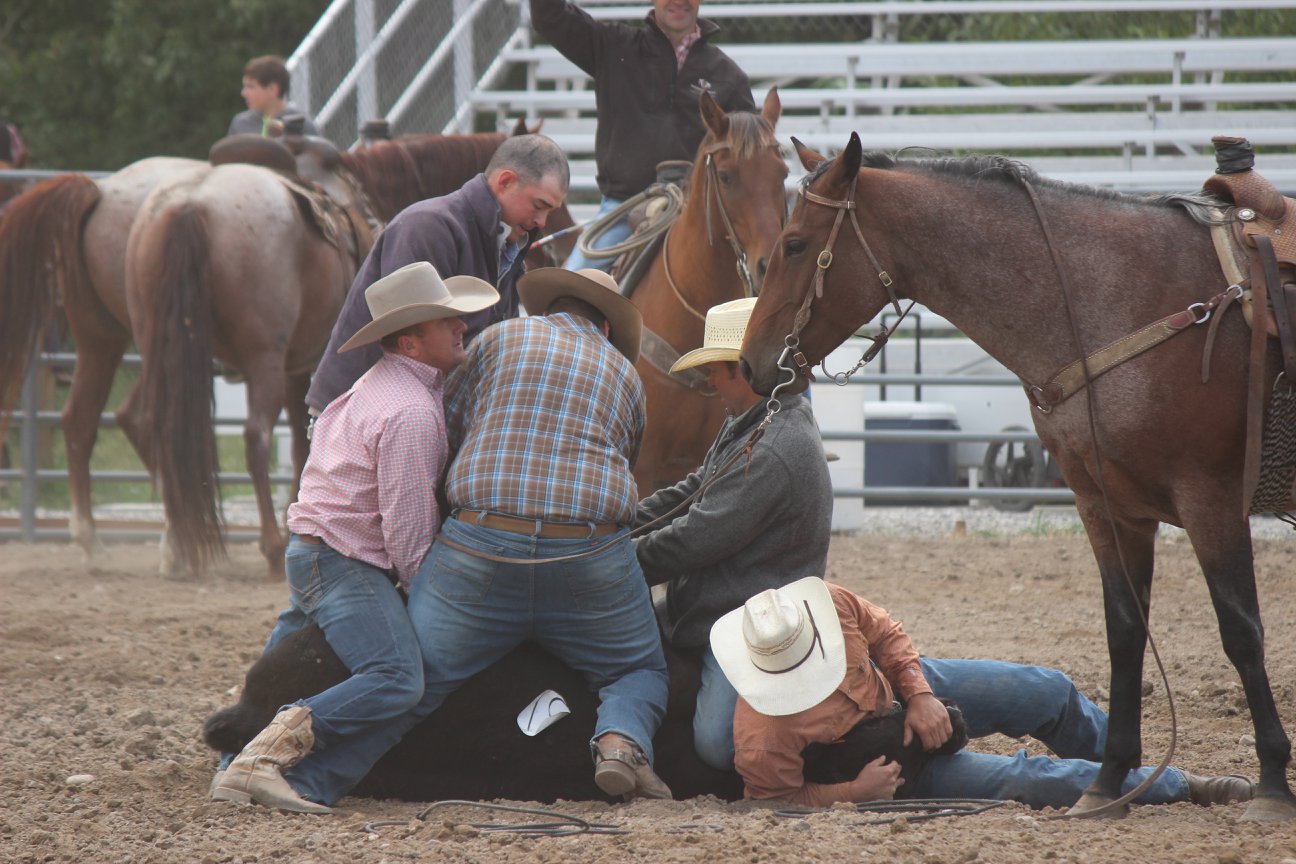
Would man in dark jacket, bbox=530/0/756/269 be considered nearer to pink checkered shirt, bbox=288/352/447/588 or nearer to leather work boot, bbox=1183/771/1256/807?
pink checkered shirt, bbox=288/352/447/588

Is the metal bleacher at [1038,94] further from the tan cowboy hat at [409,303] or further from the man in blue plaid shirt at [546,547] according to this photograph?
the man in blue plaid shirt at [546,547]

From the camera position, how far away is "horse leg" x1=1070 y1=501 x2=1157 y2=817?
3586mm

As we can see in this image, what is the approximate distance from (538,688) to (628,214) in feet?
9.98

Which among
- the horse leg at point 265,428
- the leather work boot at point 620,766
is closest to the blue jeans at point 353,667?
the leather work boot at point 620,766

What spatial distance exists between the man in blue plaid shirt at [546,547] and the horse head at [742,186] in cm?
168

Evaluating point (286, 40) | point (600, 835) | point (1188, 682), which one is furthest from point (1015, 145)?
point (286, 40)

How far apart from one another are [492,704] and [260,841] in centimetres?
76

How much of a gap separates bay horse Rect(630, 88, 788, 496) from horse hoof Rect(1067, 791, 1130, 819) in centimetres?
249

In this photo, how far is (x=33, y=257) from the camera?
7.94m

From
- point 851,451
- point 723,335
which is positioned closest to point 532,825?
point 723,335

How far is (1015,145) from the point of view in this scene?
497 inches

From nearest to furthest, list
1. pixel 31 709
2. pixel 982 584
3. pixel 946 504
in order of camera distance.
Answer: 1. pixel 31 709
2. pixel 982 584
3. pixel 946 504

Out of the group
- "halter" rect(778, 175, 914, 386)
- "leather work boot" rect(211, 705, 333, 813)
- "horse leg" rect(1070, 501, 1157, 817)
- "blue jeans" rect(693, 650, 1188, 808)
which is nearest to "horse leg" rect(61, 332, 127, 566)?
"leather work boot" rect(211, 705, 333, 813)

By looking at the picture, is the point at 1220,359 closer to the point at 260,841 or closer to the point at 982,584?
the point at 260,841
